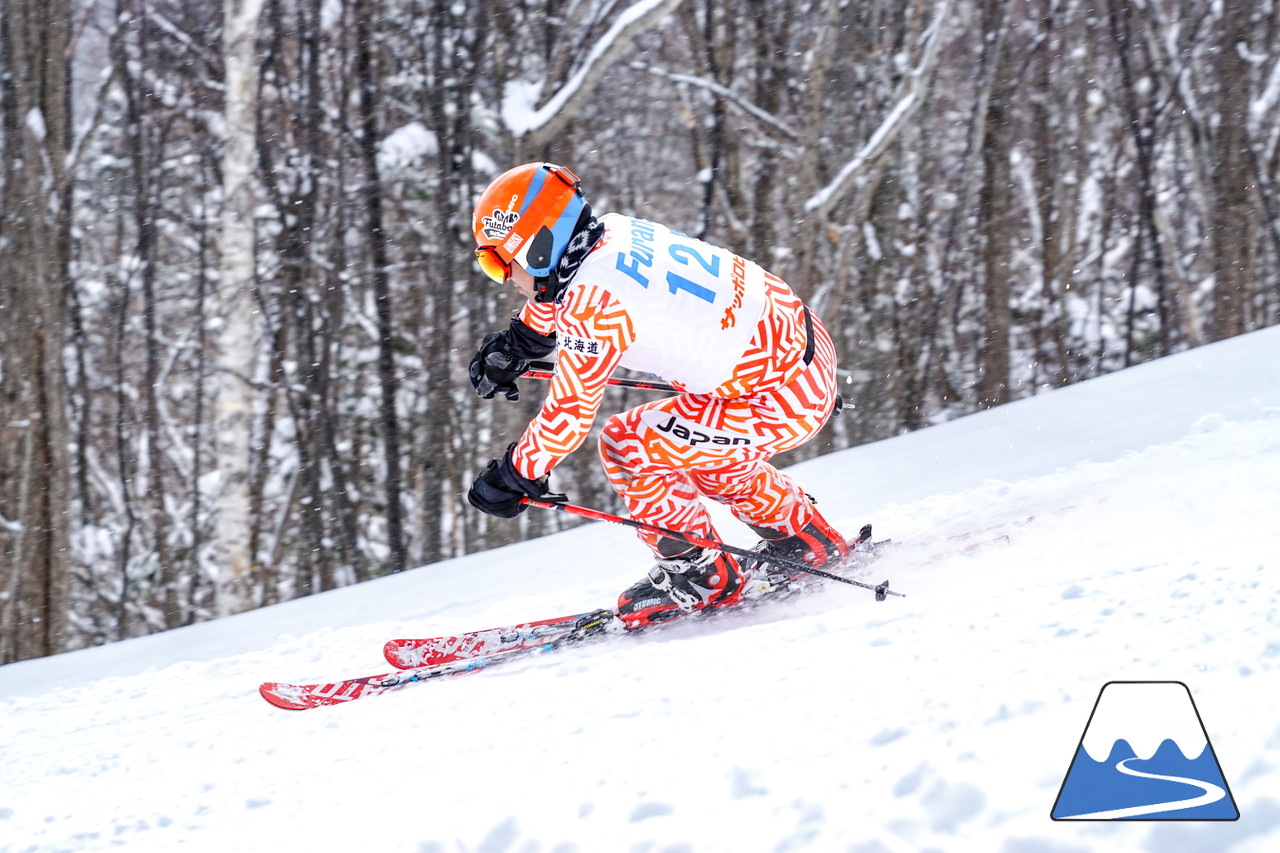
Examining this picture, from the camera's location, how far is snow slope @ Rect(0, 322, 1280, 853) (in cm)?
176

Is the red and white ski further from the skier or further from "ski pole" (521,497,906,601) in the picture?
"ski pole" (521,497,906,601)

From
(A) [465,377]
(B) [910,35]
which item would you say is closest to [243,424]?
(A) [465,377]

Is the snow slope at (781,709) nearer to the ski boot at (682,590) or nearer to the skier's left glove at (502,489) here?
the ski boot at (682,590)

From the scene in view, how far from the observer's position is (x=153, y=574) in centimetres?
970

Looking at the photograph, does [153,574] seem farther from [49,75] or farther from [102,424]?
[49,75]

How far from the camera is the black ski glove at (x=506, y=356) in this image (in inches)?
137

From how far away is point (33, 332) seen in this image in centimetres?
757

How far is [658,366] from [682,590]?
0.91 meters

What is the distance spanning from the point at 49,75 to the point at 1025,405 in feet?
24.8

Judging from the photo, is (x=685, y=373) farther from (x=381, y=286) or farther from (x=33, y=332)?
(x=33, y=332)

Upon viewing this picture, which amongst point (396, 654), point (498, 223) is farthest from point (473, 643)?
point (498, 223)

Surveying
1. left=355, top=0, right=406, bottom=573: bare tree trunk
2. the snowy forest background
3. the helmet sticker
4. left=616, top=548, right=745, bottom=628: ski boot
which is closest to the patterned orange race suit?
left=616, top=548, right=745, bottom=628: ski boot

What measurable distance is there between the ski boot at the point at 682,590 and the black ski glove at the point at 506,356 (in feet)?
2.84

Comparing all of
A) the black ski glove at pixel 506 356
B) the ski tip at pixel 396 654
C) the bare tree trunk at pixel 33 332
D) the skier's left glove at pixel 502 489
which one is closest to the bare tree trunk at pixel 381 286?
the bare tree trunk at pixel 33 332
